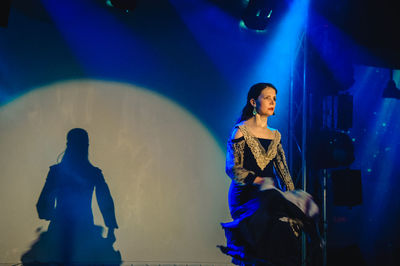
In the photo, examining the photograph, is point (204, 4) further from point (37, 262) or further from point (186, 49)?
point (37, 262)

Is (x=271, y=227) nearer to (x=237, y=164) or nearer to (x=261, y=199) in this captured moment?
(x=261, y=199)

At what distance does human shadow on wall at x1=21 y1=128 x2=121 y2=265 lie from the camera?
3764 mm

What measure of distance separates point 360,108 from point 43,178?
5.00 m

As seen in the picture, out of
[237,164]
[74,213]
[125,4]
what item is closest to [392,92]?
[237,164]

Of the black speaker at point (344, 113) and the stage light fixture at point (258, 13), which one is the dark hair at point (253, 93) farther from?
the stage light fixture at point (258, 13)

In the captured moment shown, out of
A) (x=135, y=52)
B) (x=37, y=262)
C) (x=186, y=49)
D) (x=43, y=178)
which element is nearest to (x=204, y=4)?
(x=186, y=49)

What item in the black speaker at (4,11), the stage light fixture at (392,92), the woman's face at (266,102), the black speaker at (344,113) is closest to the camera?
the woman's face at (266,102)

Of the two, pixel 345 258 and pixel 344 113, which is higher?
pixel 344 113

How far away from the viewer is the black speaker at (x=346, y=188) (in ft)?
12.6

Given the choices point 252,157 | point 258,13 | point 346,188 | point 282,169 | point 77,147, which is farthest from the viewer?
point 258,13

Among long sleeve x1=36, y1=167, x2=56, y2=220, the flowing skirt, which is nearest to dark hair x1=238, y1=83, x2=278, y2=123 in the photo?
the flowing skirt

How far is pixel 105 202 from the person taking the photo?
3.95 m

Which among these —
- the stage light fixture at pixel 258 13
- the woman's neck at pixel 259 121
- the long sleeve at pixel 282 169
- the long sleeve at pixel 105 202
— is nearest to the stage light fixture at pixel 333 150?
the long sleeve at pixel 282 169

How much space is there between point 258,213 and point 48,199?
2.80m
